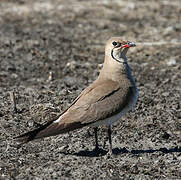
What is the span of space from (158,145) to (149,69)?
3.95 meters

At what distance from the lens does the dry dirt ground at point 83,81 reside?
5.95 meters

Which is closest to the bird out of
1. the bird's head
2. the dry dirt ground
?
the bird's head

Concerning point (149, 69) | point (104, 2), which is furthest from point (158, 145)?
point (104, 2)

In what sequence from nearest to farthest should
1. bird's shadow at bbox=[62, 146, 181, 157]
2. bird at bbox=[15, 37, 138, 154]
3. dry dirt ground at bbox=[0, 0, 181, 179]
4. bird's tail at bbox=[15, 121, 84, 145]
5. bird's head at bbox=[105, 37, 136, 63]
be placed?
bird's tail at bbox=[15, 121, 84, 145]
bird at bbox=[15, 37, 138, 154]
dry dirt ground at bbox=[0, 0, 181, 179]
bird's shadow at bbox=[62, 146, 181, 157]
bird's head at bbox=[105, 37, 136, 63]

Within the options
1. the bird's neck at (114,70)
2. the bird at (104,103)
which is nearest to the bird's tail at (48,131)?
the bird at (104,103)

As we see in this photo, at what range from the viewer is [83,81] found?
950 cm

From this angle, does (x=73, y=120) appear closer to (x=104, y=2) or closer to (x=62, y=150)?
(x=62, y=150)

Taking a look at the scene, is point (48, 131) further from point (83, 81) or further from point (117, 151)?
point (83, 81)

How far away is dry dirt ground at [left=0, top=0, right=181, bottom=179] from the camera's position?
595 cm

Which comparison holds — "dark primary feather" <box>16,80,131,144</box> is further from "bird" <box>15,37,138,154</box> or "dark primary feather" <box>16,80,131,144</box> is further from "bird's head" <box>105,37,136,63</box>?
"bird's head" <box>105,37,136,63</box>

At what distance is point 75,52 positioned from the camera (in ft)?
37.5

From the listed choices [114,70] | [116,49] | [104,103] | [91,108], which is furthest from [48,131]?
[116,49]

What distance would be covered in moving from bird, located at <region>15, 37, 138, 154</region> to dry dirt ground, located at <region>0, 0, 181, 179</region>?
41cm

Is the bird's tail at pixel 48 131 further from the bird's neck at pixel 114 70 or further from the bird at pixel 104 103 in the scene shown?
the bird's neck at pixel 114 70
